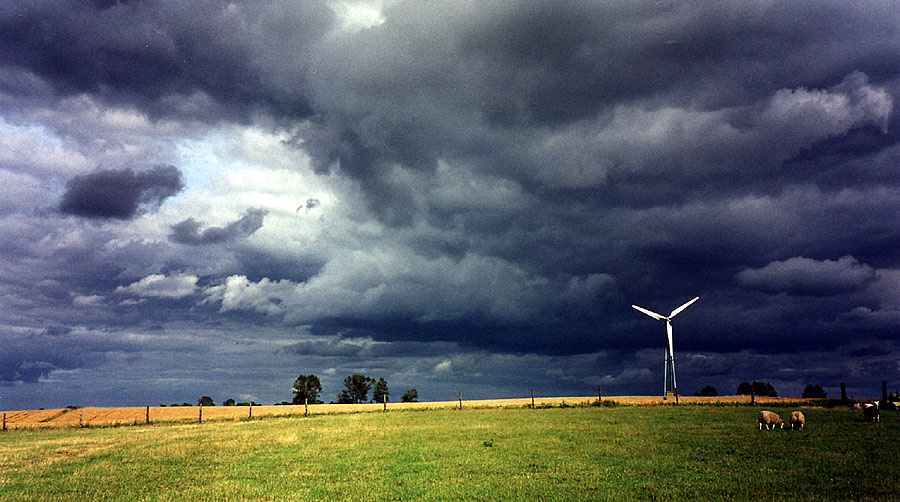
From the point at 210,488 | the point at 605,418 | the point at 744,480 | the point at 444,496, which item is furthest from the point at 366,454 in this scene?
the point at 605,418

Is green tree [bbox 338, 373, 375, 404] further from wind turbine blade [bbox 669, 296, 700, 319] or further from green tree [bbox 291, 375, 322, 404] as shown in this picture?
wind turbine blade [bbox 669, 296, 700, 319]

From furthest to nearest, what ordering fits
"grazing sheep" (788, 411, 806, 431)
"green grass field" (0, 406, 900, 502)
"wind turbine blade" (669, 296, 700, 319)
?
"wind turbine blade" (669, 296, 700, 319) → "grazing sheep" (788, 411, 806, 431) → "green grass field" (0, 406, 900, 502)

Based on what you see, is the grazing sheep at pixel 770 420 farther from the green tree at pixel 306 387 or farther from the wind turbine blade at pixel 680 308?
the green tree at pixel 306 387

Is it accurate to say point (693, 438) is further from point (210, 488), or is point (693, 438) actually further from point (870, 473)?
point (210, 488)

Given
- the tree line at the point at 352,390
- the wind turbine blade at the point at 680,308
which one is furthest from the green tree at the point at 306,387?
the wind turbine blade at the point at 680,308

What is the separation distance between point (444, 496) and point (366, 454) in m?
12.8

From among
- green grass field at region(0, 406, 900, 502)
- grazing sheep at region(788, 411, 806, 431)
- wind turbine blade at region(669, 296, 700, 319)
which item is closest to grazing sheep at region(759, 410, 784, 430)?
grazing sheep at region(788, 411, 806, 431)

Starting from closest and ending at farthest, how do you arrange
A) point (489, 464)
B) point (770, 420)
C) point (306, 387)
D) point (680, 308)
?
point (489, 464), point (770, 420), point (680, 308), point (306, 387)

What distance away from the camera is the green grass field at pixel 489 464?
2161cm

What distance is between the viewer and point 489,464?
27.6 m

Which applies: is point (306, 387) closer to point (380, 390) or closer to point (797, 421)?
point (380, 390)

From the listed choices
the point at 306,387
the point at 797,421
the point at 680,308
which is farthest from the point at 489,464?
the point at 306,387

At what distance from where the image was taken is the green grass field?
70.9 feet

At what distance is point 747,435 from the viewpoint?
1403 inches
